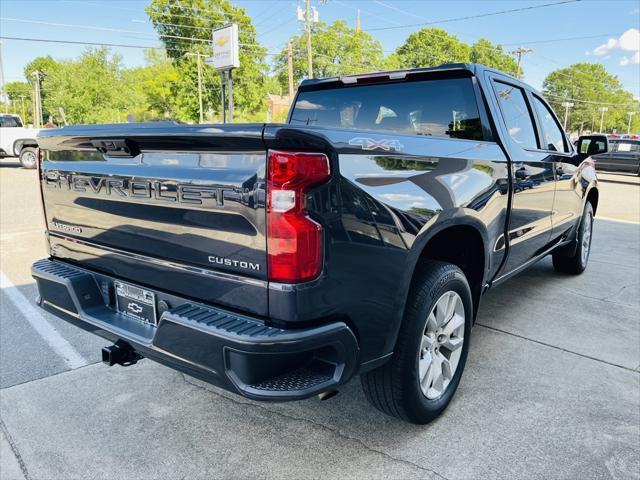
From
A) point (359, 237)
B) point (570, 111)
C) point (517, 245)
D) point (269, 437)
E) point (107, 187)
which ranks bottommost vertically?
point (269, 437)

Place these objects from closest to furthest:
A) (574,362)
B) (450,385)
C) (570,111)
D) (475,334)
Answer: (450,385) < (574,362) < (475,334) < (570,111)

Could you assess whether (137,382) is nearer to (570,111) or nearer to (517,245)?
(517,245)

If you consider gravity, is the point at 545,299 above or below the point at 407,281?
below

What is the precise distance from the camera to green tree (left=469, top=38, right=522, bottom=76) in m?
71.2

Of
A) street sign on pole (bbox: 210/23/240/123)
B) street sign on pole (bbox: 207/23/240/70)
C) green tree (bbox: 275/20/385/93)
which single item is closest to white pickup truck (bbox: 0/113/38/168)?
street sign on pole (bbox: 210/23/240/123)

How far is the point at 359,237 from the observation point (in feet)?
6.12

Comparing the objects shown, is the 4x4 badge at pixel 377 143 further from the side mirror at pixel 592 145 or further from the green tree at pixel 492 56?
the green tree at pixel 492 56

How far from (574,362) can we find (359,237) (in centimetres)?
230

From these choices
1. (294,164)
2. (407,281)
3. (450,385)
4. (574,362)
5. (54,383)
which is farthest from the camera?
(574,362)

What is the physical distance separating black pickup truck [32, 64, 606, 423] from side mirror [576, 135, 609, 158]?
1.97 meters

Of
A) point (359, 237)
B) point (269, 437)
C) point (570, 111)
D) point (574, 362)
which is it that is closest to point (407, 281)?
point (359, 237)

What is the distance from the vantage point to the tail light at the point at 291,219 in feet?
5.50

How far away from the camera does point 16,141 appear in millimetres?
18234

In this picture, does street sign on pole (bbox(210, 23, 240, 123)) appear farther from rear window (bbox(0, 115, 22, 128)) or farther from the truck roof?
the truck roof
